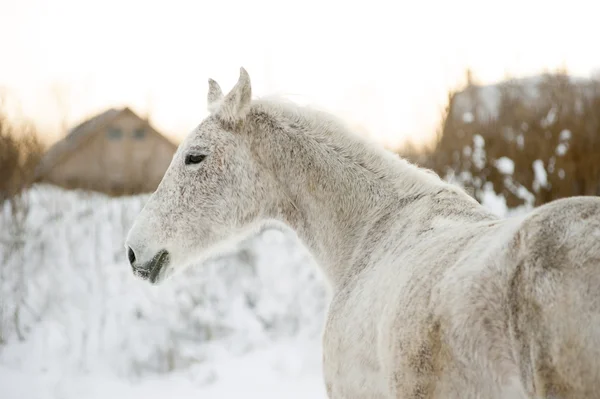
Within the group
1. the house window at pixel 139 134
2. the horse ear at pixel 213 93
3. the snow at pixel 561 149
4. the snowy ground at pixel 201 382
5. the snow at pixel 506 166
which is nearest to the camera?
the horse ear at pixel 213 93

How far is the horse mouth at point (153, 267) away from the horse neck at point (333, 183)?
2.16 ft

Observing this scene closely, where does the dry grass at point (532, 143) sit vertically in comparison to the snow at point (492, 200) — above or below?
above

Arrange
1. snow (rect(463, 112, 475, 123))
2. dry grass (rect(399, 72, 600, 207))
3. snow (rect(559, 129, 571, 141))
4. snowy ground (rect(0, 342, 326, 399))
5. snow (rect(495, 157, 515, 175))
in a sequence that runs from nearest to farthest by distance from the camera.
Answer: snowy ground (rect(0, 342, 326, 399))
dry grass (rect(399, 72, 600, 207))
snow (rect(559, 129, 571, 141))
snow (rect(495, 157, 515, 175))
snow (rect(463, 112, 475, 123))

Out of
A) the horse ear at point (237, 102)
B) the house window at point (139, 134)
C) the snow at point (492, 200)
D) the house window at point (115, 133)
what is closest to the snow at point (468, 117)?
the snow at point (492, 200)

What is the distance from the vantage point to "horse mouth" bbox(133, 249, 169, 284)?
3.25m

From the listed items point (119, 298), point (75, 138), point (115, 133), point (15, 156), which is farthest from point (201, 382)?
point (115, 133)

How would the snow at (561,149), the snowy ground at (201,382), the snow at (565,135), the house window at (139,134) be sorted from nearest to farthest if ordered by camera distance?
the snowy ground at (201,382), the snow at (561,149), the snow at (565,135), the house window at (139,134)

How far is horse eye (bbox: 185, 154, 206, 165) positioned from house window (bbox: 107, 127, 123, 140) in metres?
11.2

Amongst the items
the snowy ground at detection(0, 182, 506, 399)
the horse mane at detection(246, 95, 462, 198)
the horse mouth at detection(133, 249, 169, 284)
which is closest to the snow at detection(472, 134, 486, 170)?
the snowy ground at detection(0, 182, 506, 399)

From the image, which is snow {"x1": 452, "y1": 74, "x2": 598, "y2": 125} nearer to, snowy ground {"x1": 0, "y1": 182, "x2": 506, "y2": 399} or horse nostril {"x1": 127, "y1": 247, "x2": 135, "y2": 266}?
snowy ground {"x1": 0, "y1": 182, "x2": 506, "y2": 399}

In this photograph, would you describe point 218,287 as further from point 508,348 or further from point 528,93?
point 508,348

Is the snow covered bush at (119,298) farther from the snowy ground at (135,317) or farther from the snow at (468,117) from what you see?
the snow at (468,117)

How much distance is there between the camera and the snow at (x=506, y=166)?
955cm

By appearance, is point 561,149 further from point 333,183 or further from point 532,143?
point 333,183
